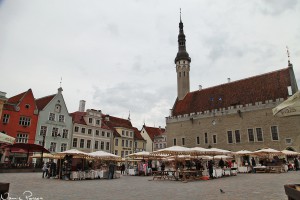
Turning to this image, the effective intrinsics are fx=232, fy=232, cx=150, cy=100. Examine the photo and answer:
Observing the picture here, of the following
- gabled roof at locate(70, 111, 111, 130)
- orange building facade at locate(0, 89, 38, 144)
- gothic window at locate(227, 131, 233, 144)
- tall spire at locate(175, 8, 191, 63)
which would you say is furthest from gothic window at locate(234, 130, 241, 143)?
orange building facade at locate(0, 89, 38, 144)

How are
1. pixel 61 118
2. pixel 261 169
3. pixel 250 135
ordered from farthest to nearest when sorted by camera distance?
pixel 61 118 < pixel 250 135 < pixel 261 169

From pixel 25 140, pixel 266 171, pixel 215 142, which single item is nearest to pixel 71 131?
pixel 25 140

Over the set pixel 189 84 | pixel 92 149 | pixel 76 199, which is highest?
pixel 189 84

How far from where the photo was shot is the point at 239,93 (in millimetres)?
38250

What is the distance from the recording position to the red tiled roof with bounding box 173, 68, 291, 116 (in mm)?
33875

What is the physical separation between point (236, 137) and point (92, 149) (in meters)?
24.5

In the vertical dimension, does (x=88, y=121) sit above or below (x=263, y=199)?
above

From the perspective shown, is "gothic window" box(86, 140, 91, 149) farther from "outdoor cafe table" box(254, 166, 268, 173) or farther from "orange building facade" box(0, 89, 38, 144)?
"outdoor cafe table" box(254, 166, 268, 173)

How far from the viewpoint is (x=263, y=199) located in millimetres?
7781

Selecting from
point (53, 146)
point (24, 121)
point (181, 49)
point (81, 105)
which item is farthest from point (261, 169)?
point (81, 105)

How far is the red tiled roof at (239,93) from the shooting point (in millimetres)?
33875

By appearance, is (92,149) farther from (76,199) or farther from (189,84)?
(76,199)

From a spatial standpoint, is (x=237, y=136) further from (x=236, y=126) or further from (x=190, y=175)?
(x=190, y=175)

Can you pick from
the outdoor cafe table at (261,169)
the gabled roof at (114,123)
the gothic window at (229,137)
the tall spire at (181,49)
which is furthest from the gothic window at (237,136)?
the gabled roof at (114,123)
